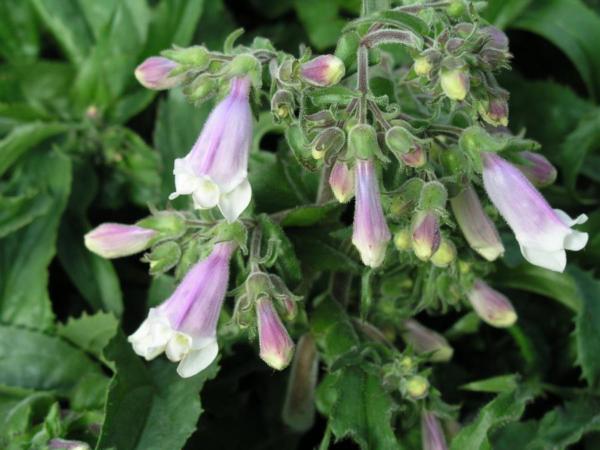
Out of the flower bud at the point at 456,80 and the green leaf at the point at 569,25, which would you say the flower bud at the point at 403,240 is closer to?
the flower bud at the point at 456,80

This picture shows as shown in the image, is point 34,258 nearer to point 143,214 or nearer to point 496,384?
point 143,214

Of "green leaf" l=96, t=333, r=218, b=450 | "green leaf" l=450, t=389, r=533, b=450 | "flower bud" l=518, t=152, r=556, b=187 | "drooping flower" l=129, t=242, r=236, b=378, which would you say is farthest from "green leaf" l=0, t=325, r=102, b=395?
"flower bud" l=518, t=152, r=556, b=187

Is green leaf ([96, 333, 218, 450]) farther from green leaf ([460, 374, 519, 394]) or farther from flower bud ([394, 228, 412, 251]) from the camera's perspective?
green leaf ([460, 374, 519, 394])

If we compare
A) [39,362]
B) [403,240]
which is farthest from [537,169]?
[39,362]

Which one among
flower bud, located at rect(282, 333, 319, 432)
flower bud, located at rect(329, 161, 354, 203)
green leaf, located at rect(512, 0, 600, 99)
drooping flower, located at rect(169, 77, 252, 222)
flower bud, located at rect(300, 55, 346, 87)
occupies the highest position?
flower bud, located at rect(300, 55, 346, 87)

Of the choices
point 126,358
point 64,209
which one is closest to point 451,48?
point 126,358

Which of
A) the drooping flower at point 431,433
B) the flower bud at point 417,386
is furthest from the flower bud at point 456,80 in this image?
the drooping flower at point 431,433
